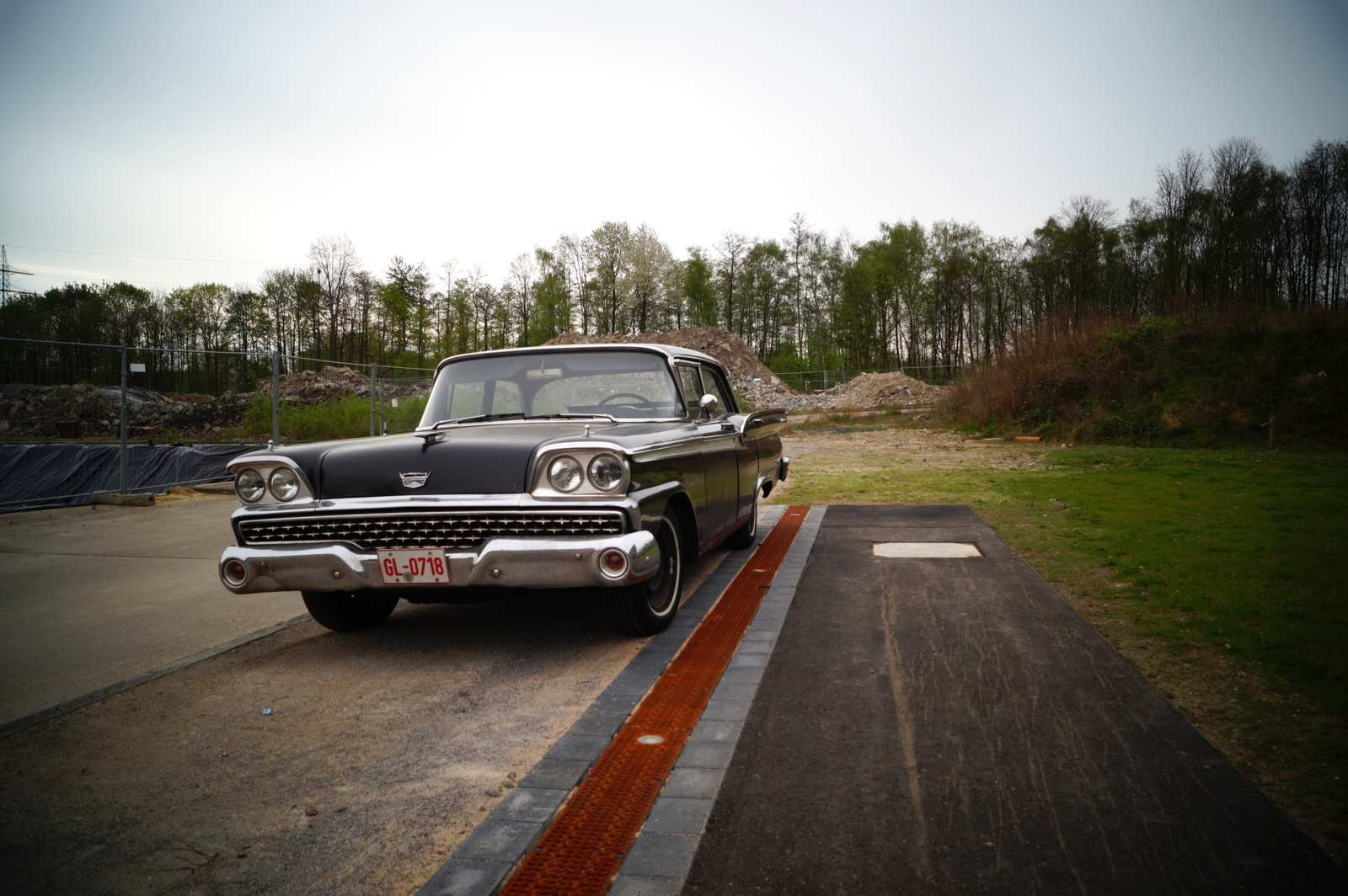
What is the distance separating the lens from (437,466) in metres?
3.87

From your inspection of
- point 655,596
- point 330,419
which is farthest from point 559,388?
point 330,419

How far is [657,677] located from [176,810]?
190cm

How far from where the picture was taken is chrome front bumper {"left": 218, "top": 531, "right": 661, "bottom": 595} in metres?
3.62

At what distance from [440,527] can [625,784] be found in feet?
→ 5.46

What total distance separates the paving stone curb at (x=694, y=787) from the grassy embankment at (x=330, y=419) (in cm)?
1247

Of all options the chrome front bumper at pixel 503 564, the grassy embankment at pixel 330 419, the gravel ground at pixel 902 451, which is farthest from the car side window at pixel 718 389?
the grassy embankment at pixel 330 419

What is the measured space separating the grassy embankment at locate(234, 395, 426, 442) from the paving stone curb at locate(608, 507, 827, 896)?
12.5m

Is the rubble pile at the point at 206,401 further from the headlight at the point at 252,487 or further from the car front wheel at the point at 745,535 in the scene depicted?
the car front wheel at the point at 745,535

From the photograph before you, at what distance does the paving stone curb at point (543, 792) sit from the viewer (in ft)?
6.91

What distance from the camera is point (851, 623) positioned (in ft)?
15.0

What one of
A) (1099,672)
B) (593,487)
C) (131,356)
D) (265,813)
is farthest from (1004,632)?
(131,356)

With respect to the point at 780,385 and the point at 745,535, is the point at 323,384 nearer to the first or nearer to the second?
the point at 780,385

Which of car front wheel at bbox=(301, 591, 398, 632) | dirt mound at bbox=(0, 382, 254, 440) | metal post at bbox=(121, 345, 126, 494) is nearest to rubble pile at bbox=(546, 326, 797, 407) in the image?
dirt mound at bbox=(0, 382, 254, 440)

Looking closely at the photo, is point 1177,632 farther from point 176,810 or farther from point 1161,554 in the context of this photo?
point 176,810
